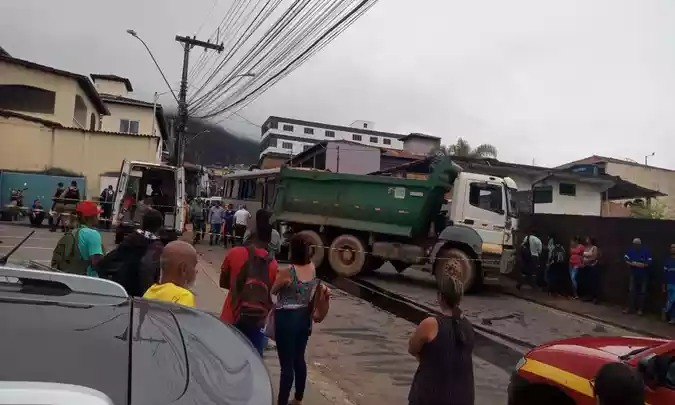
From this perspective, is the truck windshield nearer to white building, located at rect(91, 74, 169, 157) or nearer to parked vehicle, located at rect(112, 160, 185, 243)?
parked vehicle, located at rect(112, 160, 185, 243)

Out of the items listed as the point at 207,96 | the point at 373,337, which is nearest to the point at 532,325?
the point at 373,337

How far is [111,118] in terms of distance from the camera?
40.2 meters

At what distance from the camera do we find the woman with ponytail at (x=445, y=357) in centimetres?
338

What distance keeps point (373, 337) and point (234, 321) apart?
4834 mm

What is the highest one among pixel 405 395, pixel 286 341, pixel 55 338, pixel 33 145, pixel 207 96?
pixel 207 96

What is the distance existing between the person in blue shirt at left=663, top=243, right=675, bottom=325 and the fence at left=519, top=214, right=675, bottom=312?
53cm

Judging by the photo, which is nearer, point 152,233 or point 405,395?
point 152,233

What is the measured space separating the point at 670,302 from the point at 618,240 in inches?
86.7

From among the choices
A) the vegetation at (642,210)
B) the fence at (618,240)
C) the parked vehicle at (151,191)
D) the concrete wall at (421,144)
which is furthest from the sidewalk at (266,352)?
the concrete wall at (421,144)

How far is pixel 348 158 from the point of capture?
120ft

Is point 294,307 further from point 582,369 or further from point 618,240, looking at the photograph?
point 618,240

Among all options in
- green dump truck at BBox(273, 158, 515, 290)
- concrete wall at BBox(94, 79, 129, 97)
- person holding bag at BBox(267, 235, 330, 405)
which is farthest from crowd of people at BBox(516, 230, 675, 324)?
concrete wall at BBox(94, 79, 129, 97)

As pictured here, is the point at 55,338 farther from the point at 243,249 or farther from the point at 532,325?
the point at 532,325

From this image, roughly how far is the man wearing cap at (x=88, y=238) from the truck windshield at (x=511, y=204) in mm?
11028
